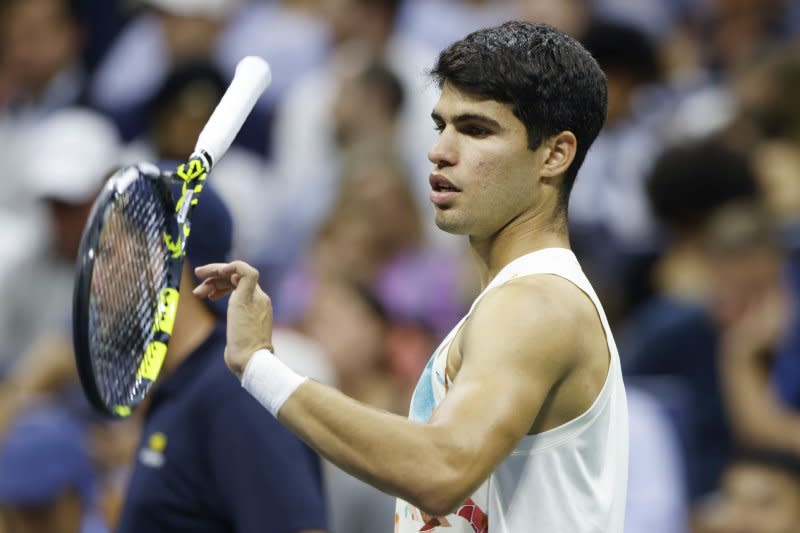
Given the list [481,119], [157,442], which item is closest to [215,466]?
[157,442]

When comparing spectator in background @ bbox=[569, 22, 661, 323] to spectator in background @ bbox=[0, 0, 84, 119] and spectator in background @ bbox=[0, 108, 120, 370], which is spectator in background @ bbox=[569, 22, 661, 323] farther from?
spectator in background @ bbox=[0, 0, 84, 119]

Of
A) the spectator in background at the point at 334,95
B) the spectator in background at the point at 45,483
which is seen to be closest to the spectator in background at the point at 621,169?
the spectator in background at the point at 334,95

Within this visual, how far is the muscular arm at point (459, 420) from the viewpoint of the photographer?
298 centimetres

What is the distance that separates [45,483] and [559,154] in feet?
8.62

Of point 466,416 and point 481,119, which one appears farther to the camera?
point 481,119

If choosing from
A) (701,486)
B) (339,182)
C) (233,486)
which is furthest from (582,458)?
(339,182)

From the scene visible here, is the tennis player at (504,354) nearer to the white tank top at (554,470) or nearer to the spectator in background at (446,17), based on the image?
the white tank top at (554,470)

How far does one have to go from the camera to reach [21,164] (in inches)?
370

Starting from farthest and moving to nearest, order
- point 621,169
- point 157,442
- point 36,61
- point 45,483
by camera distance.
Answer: point 36,61 < point 621,169 < point 45,483 < point 157,442

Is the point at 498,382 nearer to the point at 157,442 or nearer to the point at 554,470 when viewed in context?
the point at 554,470

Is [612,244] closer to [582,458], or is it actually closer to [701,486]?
[701,486]

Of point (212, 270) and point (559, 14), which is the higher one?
point (559, 14)

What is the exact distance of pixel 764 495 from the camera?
630cm

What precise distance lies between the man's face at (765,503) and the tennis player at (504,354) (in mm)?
3013
